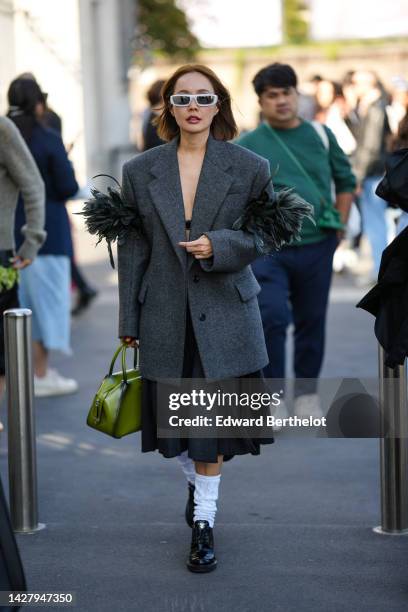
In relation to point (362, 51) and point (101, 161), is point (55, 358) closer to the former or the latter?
point (101, 161)

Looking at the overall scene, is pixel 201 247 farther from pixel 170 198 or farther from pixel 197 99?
pixel 197 99

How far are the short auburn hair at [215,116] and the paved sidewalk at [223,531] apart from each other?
5.38ft

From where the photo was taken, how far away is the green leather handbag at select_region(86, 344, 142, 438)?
4.76 meters

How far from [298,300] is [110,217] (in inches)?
101

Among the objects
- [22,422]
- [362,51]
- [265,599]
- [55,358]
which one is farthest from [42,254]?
[362,51]

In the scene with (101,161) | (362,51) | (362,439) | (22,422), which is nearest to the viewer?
(22,422)

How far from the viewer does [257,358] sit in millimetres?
4840

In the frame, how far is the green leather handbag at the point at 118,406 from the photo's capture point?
4758 mm

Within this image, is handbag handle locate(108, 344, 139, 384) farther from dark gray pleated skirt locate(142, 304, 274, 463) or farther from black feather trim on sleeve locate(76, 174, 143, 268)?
black feather trim on sleeve locate(76, 174, 143, 268)

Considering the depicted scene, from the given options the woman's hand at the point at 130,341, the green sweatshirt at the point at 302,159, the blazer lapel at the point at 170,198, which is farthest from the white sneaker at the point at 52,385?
the blazer lapel at the point at 170,198

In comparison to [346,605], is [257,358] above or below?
above

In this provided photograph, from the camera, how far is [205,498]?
4816mm

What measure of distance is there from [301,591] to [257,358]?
903 mm

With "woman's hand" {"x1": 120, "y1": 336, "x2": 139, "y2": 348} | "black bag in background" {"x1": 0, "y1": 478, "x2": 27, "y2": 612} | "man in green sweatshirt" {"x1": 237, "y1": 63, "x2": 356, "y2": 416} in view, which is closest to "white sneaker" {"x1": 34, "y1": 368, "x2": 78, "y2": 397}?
"man in green sweatshirt" {"x1": 237, "y1": 63, "x2": 356, "y2": 416}
